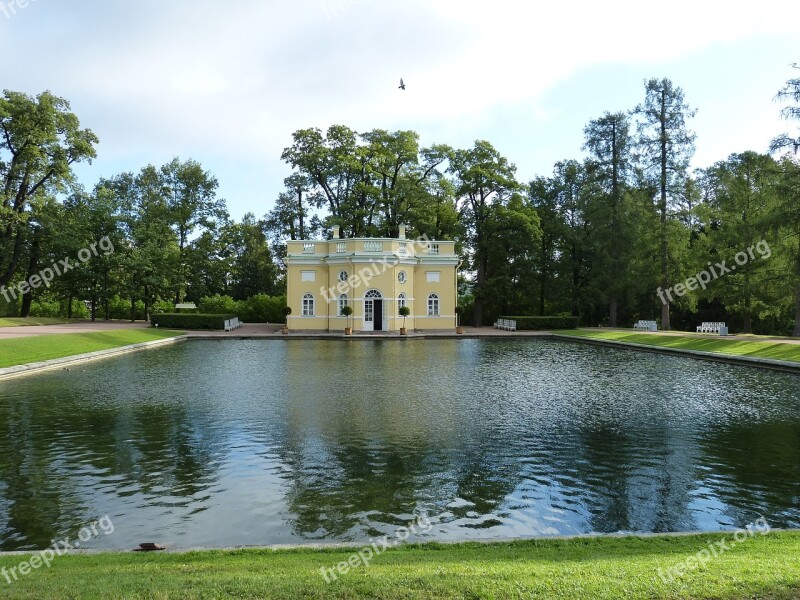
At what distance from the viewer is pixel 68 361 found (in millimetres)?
20609

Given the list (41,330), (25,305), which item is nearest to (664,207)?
(41,330)

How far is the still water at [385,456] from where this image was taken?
6.20 metres

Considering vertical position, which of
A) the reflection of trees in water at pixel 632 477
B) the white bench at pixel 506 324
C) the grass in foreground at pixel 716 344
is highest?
the white bench at pixel 506 324

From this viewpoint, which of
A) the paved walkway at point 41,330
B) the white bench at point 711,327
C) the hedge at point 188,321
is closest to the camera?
the paved walkway at point 41,330

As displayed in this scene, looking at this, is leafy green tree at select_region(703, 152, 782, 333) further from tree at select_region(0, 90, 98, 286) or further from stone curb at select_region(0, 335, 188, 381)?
tree at select_region(0, 90, 98, 286)

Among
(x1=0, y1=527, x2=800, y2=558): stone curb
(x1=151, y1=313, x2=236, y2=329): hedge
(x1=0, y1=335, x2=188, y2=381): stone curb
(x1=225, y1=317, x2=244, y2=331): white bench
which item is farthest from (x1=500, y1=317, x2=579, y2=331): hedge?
(x1=0, y1=527, x2=800, y2=558): stone curb

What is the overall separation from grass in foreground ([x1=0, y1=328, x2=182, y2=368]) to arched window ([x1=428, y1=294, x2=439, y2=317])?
18309 millimetres

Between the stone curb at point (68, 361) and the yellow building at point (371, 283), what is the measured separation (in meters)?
12.0

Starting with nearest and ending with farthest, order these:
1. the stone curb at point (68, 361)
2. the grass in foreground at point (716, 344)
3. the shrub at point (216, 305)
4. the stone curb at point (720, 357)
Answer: the stone curb at point (68, 361) → the stone curb at point (720, 357) → the grass in foreground at point (716, 344) → the shrub at point (216, 305)

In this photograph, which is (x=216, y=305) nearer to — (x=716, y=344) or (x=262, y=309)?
(x=262, y=309)

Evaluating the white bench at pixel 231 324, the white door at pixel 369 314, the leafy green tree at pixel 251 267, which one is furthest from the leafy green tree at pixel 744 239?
the leafy green tree at pixel 251 267

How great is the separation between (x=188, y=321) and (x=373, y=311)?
1298cm

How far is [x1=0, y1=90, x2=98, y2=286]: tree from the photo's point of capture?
35969mm

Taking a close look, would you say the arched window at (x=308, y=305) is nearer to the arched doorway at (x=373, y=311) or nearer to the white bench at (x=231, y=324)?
the arched doorway at (x=373, y=311)
